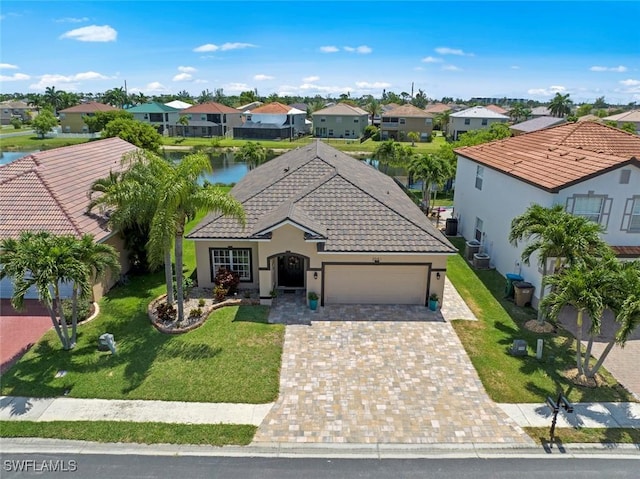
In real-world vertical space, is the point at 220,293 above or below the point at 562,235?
below

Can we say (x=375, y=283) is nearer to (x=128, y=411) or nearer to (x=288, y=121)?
(x=128, y=411)

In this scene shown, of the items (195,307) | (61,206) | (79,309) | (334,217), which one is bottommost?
(195,307)

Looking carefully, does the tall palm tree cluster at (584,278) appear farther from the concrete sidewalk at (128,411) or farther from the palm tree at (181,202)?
the palm tree at (181,202)

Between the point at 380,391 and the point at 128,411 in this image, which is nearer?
the point at 128,411

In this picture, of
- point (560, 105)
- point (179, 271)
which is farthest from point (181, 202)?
point (560, 105)

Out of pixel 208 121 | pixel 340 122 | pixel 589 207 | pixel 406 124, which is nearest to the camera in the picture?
pixel 589 207

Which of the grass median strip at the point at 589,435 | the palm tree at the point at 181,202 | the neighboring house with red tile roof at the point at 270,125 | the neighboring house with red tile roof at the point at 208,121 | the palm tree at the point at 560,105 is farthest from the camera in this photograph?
the palm tree at the point at 560,105

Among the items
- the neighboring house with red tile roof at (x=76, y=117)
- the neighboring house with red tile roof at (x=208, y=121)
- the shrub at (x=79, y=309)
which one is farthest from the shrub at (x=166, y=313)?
the neighboring house with red tile roof at (x=76, y=117)

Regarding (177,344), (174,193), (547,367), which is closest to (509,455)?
(547,367)
